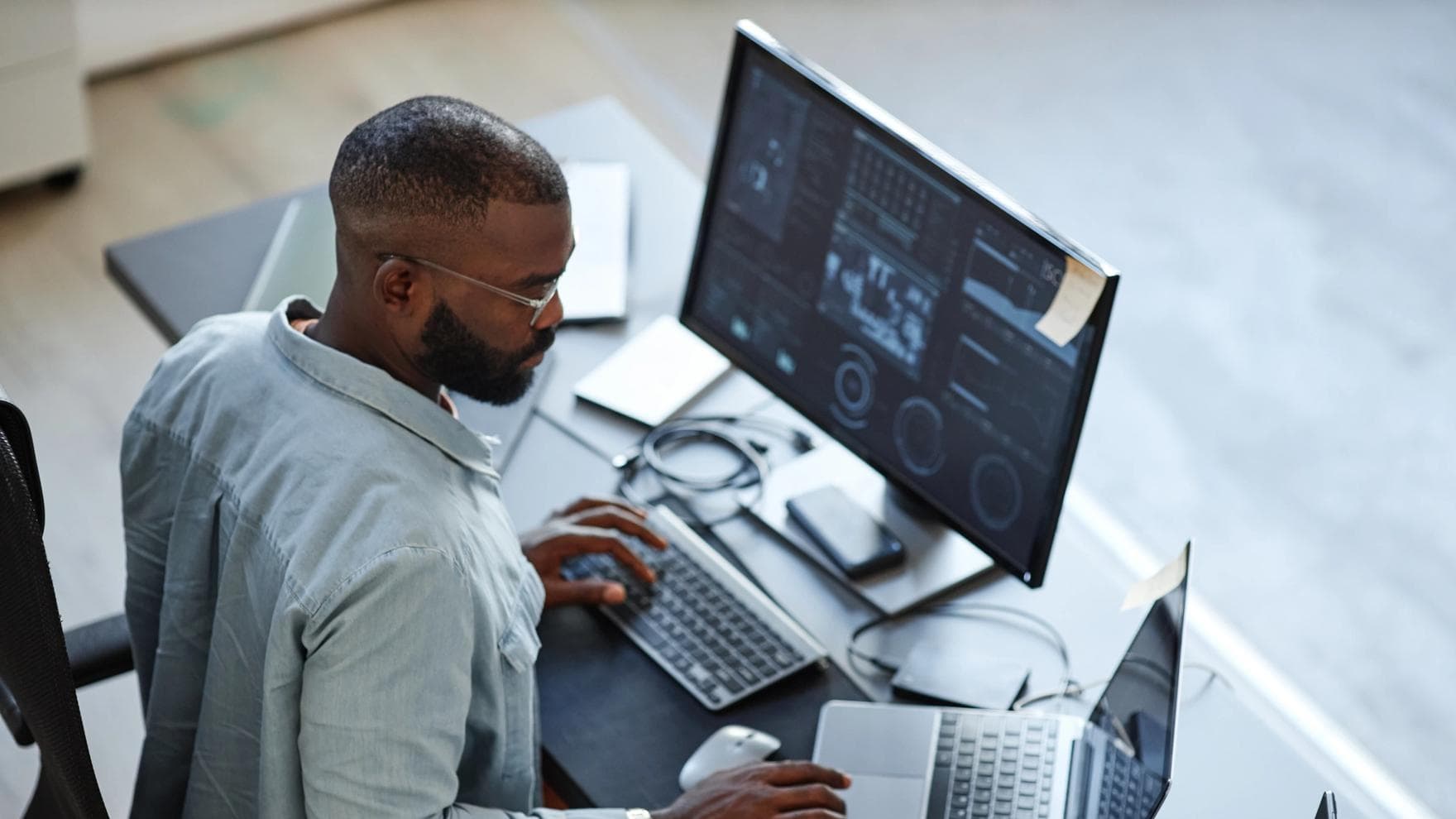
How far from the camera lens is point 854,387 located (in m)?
2.00

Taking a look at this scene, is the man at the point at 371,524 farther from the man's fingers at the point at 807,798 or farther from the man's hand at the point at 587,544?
the man's hand at the point at 587,544

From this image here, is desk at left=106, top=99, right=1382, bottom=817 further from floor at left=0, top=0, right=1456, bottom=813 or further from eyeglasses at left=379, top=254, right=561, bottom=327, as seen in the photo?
floor at left=0, top=0, right=1456, bottom=813

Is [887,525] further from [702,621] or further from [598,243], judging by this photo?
[598,243]

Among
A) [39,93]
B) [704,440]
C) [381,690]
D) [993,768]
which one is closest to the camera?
[381,690]

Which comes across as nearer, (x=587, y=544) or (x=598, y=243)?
(x=587, y=544)

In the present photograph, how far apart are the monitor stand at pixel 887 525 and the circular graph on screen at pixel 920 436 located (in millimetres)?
79

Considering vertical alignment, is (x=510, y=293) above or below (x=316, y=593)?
above

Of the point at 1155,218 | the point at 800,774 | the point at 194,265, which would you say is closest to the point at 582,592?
the point at 800,774

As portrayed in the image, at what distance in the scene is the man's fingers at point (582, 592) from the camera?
6.23 feet

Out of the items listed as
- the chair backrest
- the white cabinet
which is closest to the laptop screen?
the chair backrest

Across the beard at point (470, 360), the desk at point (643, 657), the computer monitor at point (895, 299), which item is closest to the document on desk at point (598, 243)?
the desk at point (643, 657)

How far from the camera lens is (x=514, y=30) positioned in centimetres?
451

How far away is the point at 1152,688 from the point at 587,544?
2.19ft

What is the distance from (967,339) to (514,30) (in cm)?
294
